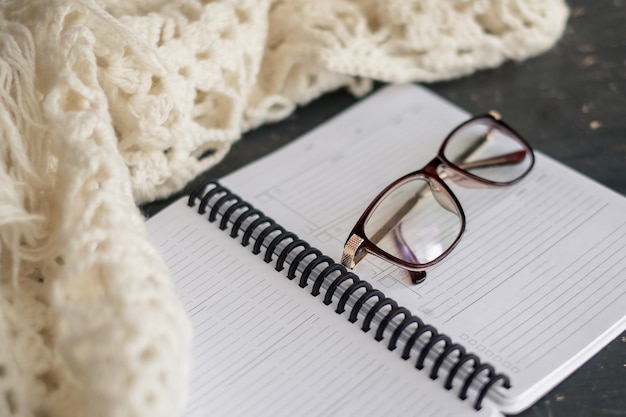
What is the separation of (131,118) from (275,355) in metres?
0.22

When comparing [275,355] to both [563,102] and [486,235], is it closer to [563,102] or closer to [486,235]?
[486,235]

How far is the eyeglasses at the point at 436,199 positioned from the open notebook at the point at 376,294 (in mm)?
13

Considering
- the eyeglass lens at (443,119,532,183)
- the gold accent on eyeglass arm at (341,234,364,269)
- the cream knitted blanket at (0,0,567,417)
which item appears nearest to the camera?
the cream knitted blanket at (0,0,567,417)

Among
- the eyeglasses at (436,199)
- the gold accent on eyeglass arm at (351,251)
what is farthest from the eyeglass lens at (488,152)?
the gold accent on eyeglass arm at (351,251)

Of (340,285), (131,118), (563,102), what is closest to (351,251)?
(340,285)

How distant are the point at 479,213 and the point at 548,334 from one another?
140 mm

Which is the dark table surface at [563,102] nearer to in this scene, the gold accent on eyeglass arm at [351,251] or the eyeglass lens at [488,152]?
the eyeglass lens at [488,152]

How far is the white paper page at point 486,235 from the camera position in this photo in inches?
20.7

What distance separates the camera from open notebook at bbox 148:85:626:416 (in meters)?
0.50

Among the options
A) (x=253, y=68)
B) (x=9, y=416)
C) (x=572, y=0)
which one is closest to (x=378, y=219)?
(x=253, y=68)

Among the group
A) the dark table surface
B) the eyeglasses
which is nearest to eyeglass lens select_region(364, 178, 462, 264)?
the eyeglasses

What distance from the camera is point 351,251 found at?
1.86 feet

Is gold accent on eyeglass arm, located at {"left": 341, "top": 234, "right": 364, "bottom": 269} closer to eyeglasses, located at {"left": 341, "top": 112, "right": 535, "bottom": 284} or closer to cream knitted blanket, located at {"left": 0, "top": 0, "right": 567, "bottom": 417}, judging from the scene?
eyeglasses, located at {"left": 341, "top": 112, "right": 535, "bottom": 284}

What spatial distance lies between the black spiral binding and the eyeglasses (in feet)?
0.10
